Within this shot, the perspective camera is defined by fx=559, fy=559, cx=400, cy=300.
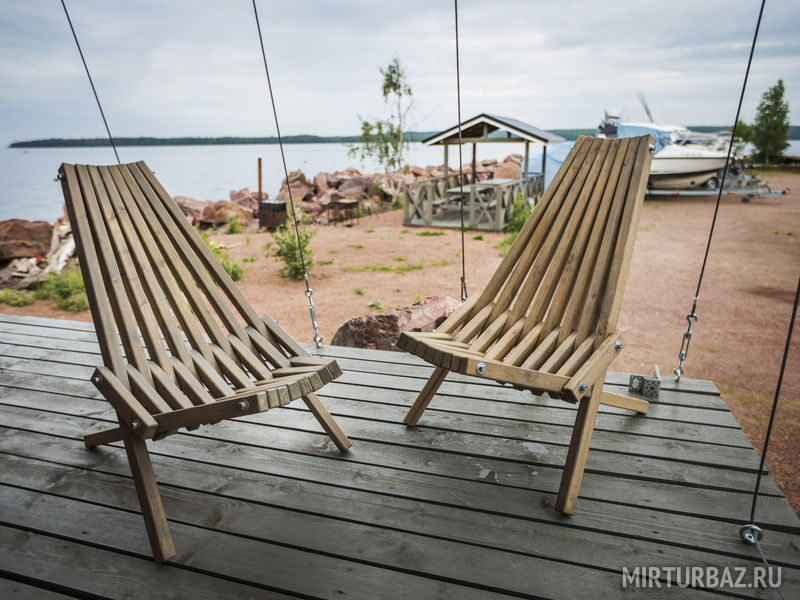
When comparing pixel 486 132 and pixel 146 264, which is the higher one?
pixel 486 132

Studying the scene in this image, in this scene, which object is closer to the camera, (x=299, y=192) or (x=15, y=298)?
(x=15, y=298)

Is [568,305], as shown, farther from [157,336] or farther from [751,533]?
[157,336]

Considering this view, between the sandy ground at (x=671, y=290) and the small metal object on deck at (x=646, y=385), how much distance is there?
4.74 ft

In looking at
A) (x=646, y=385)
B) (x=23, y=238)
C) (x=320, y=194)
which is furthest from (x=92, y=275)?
(x=320, y=194)

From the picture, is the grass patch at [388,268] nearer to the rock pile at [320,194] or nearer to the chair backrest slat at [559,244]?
the rock pile at [320,194]

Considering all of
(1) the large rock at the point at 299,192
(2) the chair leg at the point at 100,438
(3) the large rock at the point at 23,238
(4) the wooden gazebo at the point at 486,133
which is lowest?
(1) the large rock at the point at 299,192

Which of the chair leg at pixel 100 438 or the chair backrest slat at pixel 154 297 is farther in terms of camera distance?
the chair leg at pixel 100 438

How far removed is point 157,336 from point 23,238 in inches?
314

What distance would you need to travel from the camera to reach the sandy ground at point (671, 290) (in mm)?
4629

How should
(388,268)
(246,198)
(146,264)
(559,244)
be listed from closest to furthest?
(146,264)
(559,244)
(388,268)
(246,198)

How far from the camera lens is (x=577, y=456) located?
1697 millimetres

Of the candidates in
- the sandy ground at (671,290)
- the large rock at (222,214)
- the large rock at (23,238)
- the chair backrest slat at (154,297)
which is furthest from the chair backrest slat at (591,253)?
the large rock at (222,214)

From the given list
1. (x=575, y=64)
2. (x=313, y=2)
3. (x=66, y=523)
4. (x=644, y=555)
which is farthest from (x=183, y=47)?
(x=644, y=555)

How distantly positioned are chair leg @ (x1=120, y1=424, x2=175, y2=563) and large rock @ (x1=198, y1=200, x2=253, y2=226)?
38.7ft
